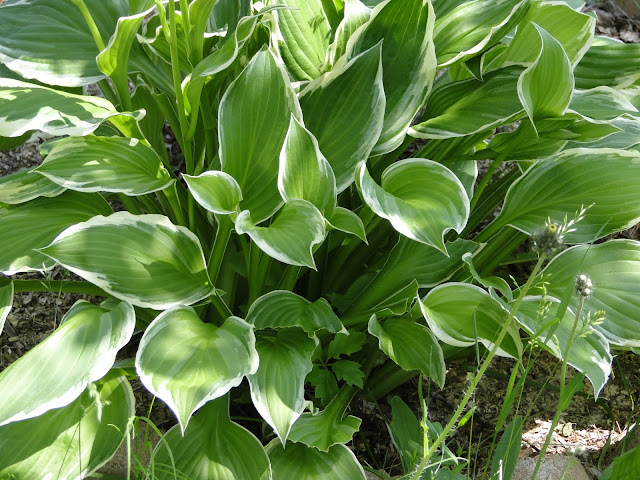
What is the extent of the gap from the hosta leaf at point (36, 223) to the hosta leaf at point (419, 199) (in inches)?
23.8

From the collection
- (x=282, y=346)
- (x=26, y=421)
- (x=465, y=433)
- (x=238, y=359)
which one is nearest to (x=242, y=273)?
(x=282, y=346)

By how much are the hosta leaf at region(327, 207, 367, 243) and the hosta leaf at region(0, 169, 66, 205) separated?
0.55 m

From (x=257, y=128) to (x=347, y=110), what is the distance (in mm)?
179

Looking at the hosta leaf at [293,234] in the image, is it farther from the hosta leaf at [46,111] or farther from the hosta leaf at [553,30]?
the hosta leaf at [553,30]

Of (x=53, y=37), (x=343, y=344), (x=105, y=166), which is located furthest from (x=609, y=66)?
(x=53, y=37)

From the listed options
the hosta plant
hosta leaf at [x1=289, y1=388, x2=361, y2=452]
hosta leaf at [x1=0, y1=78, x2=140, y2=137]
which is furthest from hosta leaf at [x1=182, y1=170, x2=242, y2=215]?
hosta leaf at [x1=289, y1=388, x2=361, y2=452]

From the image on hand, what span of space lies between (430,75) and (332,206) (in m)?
0.34

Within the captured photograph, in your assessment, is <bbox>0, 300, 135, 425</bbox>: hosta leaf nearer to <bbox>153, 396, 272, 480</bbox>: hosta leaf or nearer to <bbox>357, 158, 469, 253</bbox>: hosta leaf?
<bbox>153, 396, 272, 480</bbox>: hosta leaf

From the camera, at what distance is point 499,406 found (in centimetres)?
157

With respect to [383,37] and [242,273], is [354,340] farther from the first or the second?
[383,37]

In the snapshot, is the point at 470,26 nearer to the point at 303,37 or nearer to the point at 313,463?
the point at 303,37

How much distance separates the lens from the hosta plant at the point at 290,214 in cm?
110

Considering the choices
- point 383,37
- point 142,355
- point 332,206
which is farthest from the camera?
point 383,37

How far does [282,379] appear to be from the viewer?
1.14m
